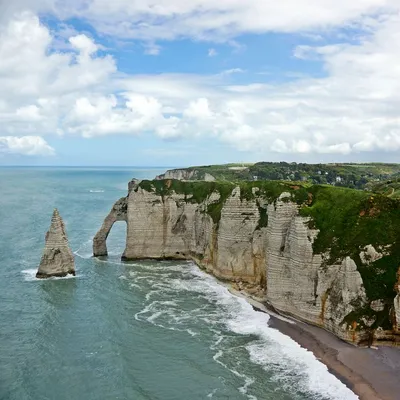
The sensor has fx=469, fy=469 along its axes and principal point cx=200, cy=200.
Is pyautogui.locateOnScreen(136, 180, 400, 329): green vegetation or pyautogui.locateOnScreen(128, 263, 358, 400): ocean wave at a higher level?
pyautogui.locateOnScreen(136, 180, 400, 329): green vegetation

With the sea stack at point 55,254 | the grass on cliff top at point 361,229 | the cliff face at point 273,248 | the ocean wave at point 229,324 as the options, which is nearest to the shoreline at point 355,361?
the ocean wave at point 229,324

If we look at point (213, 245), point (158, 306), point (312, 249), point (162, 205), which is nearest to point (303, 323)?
point (312, 249)

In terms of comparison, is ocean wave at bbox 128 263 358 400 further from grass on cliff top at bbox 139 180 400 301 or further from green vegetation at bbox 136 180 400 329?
grass on cliff top at bbox 139 180 400 301

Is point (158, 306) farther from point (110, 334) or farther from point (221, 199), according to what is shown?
point (221, 199)

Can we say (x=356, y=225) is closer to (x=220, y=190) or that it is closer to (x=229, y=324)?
(x=229, y=324)

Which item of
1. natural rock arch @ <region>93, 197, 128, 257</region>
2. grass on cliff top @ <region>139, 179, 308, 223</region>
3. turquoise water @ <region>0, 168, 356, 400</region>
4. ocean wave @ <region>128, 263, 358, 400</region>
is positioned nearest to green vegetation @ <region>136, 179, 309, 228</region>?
grass on cliff top @ <region>139, 179, 308, 223</region>

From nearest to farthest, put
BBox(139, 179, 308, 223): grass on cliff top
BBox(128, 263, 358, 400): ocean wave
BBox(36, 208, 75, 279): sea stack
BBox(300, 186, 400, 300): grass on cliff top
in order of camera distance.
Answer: BBox(128, 263, 358, 400): ocean wave < BBox(300, 186, 400, 300): grass on cliff top < BBox(139, 179, 308, 223): grass on cliff top < BBox(36, 208, 75, 279): sea stack
